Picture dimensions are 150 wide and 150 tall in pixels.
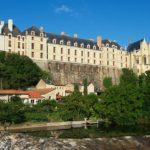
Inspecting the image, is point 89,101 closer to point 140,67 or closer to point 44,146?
point 44,146

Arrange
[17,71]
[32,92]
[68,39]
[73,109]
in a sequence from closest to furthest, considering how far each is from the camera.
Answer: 1. [73,109]
2. [32,92]
3. [17,71]
4. [68,39]

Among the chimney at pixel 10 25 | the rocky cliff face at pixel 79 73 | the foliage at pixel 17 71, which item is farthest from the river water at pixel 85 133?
the rocky cliff face at pixel 79 73

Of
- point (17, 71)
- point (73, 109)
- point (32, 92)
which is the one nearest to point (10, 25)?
point (17, 71)

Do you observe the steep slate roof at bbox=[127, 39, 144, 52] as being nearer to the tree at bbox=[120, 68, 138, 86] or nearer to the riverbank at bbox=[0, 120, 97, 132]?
the tree at bbox=[120, 68, 138, 86]

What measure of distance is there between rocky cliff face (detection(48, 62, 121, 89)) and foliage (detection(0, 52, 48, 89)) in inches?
295

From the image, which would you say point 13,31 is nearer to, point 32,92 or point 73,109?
point 32,92

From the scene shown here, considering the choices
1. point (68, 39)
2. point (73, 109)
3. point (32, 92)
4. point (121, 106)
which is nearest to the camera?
point (121, 106)

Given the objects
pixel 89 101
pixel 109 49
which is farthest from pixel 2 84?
pixel 109 49

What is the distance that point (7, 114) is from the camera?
4844 centimetres

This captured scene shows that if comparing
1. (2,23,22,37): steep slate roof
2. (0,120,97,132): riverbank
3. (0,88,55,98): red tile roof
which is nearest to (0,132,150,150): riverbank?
(0,120,97,132): riverbank

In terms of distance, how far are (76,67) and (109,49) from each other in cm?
1169

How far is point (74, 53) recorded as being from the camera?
292 feet

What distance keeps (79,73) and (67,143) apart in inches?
2382

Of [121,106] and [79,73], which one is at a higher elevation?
[79,73]
